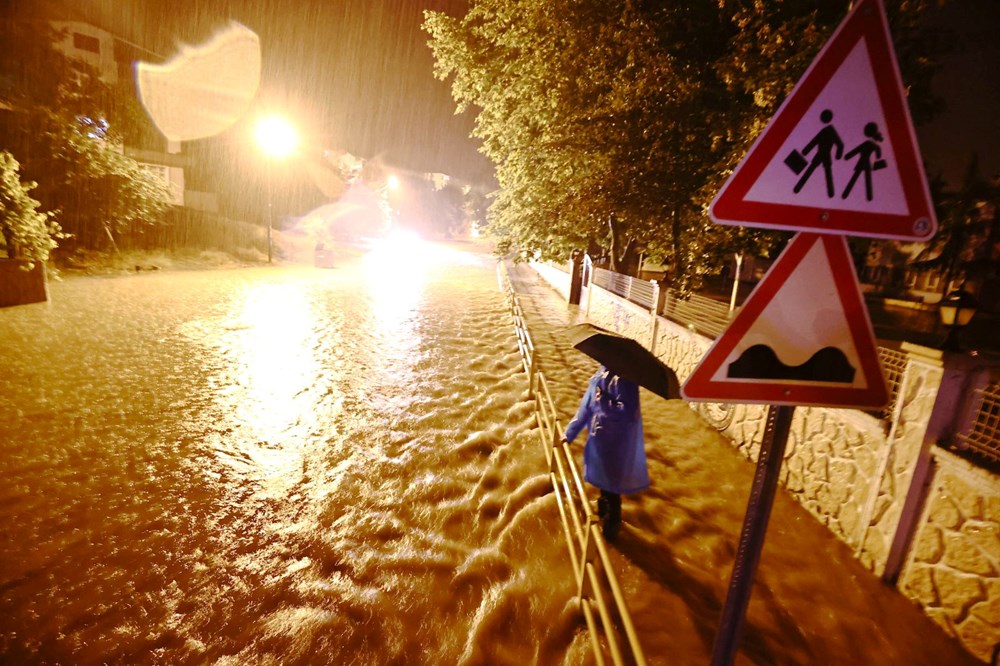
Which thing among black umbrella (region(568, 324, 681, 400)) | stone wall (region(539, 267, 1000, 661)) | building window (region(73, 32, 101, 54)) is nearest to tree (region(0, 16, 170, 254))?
building window (region(73, 32, 101, 54))

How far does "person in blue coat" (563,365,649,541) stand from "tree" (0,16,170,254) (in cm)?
2242

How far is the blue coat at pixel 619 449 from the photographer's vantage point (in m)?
3.47

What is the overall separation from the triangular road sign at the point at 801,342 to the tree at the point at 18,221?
15088mm

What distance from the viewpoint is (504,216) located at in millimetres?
13000

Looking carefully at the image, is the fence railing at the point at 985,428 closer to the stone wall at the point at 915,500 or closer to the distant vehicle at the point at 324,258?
the stone wall at the point at 915,500

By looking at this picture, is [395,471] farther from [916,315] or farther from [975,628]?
[916,315]

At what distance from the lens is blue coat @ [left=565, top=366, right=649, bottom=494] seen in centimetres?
347

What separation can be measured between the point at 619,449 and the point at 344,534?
103 inches

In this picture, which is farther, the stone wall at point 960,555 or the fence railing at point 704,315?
the fence railing at point 704,315

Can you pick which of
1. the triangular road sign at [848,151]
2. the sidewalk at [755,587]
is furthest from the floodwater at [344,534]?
the triangular road sign at [848,151]

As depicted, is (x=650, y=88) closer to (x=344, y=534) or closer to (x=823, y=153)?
(x=823, y=153)

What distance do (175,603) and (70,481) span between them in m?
2.38

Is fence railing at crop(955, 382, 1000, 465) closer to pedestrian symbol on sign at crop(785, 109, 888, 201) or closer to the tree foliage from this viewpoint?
the tree foliage

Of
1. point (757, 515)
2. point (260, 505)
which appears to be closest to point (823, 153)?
point (757, 515)
